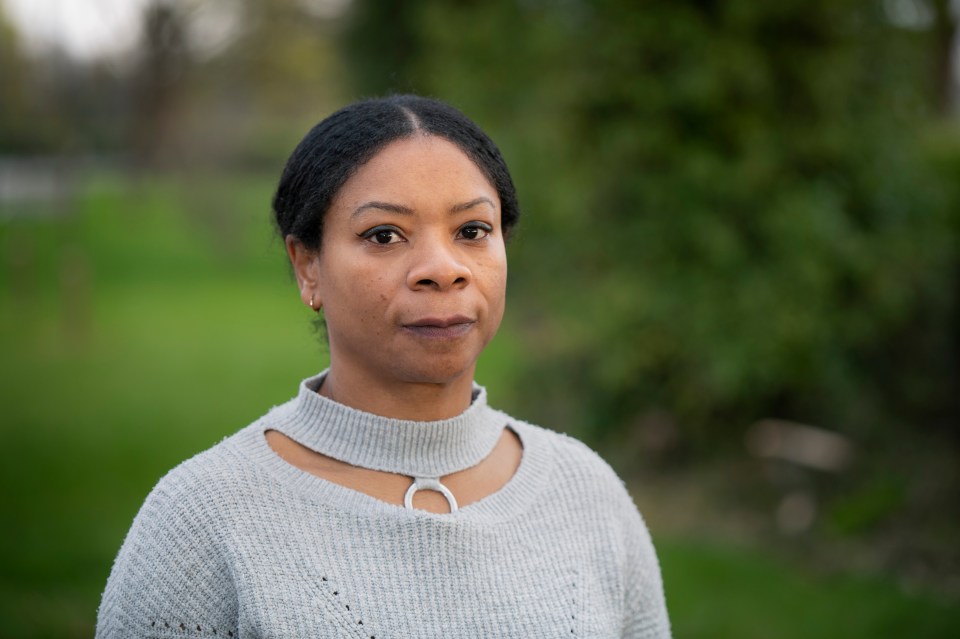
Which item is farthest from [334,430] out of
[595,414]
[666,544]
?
[595,414]

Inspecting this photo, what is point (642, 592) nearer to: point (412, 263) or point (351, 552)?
point (351, 552)

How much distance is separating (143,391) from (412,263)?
787 cm

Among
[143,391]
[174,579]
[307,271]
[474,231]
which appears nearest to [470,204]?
[474,231]

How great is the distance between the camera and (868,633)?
13.7 feet

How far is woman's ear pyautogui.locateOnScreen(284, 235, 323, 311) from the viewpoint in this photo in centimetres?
176

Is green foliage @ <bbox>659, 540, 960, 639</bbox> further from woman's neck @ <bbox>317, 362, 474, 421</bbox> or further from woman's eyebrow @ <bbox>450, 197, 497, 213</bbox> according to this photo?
woman's eyebrow @ <bbox>450, 197, 497, 213</bbox>

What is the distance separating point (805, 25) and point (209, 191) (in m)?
5.39

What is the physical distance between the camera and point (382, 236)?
1.65 meters

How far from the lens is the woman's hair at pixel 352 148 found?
1.68m

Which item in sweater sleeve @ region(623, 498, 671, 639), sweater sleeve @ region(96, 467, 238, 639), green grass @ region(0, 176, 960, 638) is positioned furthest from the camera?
green grass @ region(0, 176, 960, 638)

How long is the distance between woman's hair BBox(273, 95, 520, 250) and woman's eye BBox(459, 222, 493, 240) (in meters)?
0.10

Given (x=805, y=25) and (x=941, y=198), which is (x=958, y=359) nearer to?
(x=941, y=198)

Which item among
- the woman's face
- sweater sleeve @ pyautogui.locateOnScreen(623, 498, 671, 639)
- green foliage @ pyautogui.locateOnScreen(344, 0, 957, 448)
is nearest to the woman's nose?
the woman's face

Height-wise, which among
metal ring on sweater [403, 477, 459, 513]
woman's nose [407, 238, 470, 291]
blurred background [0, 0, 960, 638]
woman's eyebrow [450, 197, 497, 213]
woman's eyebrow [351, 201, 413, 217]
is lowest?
metal ring on sweater [403, 477, 459, 513]
